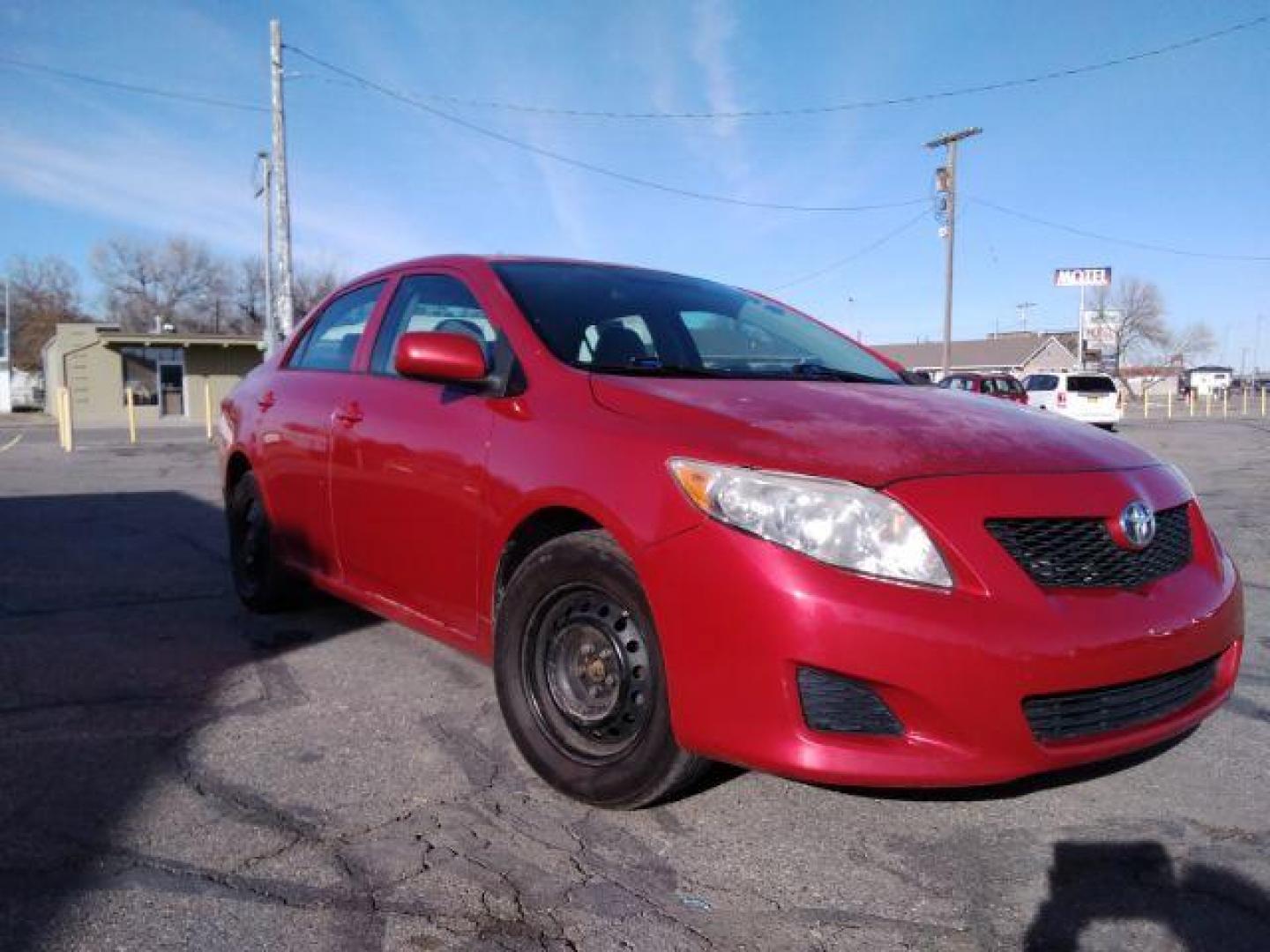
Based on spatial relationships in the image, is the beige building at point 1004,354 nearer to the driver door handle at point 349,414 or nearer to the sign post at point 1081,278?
the sign post at point 1081,278

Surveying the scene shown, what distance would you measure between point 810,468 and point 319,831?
1591 millimetres

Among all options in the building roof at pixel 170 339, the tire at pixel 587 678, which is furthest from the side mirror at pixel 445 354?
Answer: the building roof at pixel 170 339

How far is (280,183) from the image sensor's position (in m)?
19.6

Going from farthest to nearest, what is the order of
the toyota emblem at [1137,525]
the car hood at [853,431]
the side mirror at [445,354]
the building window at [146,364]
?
the building window at [146,364]
the side mirror at [445,354]
the toyota emblem at [1137,525]
the car hood at [853,431]

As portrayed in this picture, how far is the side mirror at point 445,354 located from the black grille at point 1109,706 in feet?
6.04

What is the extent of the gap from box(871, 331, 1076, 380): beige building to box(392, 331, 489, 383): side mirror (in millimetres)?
78967

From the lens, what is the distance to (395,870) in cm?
234

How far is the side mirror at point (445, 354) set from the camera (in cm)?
301

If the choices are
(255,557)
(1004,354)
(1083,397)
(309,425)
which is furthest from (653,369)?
(1004,354)

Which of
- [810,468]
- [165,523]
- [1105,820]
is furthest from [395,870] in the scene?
[165,523]

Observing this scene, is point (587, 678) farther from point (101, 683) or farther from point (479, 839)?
point (101, 683)

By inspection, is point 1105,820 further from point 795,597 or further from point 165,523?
point 165,523

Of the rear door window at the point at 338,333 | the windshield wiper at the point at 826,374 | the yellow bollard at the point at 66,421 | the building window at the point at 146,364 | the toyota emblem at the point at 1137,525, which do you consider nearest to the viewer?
the toyota emblem at the point at 1137,525

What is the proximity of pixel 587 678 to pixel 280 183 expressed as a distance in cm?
1946
